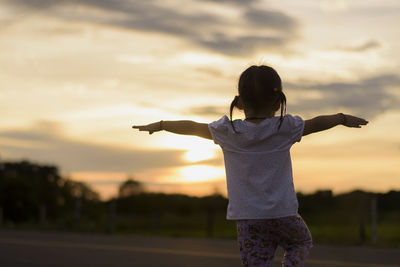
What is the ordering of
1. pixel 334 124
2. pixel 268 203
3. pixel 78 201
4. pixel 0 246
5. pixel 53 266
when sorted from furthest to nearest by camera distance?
pixel 78 201 → pixel 0 246 → pixel 53 266 → pixel 334 124 → pixel 268 203

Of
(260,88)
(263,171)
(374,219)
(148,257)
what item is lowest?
(148,257)

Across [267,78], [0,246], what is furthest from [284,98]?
[0,246]

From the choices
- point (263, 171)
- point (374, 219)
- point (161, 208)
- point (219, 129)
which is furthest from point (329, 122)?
point (161, 208)

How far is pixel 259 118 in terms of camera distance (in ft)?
12.1

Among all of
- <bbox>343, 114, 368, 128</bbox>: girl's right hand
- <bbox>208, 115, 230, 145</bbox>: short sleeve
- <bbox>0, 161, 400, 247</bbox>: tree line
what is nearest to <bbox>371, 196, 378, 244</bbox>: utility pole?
<bbox>0, 161, 400, 247</bbox>: tree line

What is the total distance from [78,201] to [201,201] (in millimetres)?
10291

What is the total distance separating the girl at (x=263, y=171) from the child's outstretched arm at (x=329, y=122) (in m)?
0.03

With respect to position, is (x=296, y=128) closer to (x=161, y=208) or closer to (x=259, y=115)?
(x=259, y=115)

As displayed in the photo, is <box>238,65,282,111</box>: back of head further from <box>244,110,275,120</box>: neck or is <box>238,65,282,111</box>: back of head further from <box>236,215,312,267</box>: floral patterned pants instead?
<box>236,215,312,267</box>: floral patterned pants

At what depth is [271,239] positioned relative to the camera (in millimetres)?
3646

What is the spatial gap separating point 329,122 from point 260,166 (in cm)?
52

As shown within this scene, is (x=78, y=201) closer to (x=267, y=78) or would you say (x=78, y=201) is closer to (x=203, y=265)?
(x=203, y=265)

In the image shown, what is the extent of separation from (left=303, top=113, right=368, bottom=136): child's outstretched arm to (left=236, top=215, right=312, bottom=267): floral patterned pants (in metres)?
0.51

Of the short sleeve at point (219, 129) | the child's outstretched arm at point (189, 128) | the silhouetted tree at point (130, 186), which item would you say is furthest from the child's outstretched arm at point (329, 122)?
the silhouetted tree at point (130, 186)
